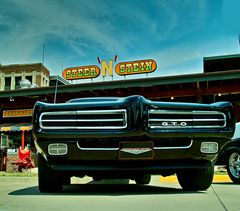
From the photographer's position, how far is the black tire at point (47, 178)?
173 inches

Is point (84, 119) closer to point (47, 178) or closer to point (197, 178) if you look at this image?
point (47, 178)

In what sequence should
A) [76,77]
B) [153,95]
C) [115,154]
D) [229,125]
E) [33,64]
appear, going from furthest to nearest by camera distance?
[33,64] → [76,77] → [153,95] → [229,125] → [115,154]

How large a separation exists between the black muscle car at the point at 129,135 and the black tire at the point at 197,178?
1.28ft

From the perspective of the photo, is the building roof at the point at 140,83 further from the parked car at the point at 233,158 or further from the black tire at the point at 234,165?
the black tire at the point at 234,165

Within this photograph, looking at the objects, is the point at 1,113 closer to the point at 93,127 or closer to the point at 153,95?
the point at 153,95

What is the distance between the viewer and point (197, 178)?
482 cm

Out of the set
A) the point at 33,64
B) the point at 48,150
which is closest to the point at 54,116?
the point at 48,150

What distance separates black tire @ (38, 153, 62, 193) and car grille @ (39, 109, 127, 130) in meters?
0.50

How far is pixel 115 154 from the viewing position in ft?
13.3

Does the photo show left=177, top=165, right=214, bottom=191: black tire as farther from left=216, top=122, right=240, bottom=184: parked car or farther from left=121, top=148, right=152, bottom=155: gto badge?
left=216, top=122, right=240, bottom=184: parked car

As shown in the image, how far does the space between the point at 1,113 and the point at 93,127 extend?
20293 mm

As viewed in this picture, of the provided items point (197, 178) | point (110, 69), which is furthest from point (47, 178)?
point (110, 69)

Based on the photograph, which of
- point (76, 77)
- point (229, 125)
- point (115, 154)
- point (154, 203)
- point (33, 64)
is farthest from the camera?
point (33, 64)

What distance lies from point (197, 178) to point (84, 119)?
5.68 ft
